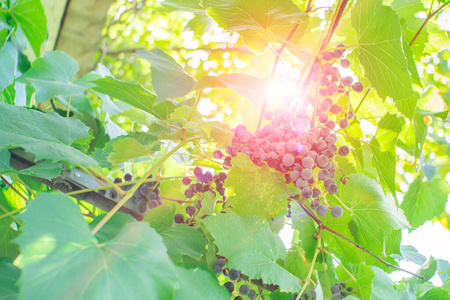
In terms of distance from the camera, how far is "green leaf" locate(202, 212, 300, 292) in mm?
591

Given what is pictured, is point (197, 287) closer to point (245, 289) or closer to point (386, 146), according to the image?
point (245, 289)

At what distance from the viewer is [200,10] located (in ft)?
2.99

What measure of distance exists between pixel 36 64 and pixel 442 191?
50.0 inches

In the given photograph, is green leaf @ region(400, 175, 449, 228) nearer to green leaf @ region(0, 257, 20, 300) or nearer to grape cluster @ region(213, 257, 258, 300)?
grape cluster @ region(213, 257, 258, 300)

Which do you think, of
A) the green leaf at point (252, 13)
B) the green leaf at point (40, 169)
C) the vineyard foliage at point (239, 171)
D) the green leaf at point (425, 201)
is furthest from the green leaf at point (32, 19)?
the green leaf at point (425, 201)

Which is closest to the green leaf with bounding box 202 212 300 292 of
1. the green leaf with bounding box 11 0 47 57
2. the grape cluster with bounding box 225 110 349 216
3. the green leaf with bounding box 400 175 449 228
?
the grape cluster with bounding box 225 110 349 216

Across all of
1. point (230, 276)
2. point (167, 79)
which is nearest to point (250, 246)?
point (230, 276)

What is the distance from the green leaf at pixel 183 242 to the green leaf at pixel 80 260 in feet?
0.60

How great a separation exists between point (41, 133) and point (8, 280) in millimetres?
248

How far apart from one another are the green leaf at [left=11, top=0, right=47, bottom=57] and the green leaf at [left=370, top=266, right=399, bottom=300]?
1.16m

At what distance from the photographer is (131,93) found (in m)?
0.69

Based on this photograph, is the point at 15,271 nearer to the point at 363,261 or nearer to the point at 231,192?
the point at 231,192

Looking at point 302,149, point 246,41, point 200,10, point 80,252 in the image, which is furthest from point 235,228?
point 200,10

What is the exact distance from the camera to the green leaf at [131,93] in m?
0.65
